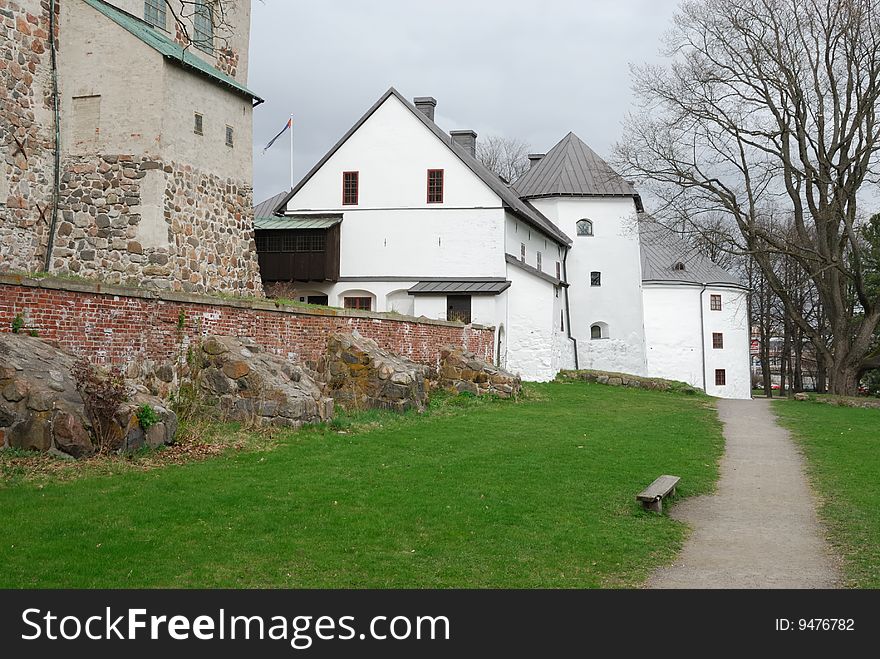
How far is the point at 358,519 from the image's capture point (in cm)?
819

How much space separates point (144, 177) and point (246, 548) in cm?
1159

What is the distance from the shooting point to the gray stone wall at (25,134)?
616 inches

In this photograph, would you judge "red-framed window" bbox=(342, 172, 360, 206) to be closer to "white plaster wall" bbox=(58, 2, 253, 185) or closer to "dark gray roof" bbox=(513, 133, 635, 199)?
"dark gray roof" bbox=(513, 133, 635, 199)

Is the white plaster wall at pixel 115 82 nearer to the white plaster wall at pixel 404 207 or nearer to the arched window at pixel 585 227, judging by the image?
the white plaster wall at pixel 404 207

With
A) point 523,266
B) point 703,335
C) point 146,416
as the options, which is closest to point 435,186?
point 523,266

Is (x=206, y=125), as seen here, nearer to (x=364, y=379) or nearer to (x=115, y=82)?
(x=115, y=82)

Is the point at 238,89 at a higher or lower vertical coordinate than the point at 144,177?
higher

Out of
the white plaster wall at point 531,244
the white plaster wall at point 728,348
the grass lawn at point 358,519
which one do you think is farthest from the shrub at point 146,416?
the white plaster wall at point 728,348

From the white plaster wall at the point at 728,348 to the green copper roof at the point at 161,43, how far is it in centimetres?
2894

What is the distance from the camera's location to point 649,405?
24.3m

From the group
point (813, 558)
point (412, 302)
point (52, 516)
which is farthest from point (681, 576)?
point (412, 302)

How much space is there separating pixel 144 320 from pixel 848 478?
10.3 meters
